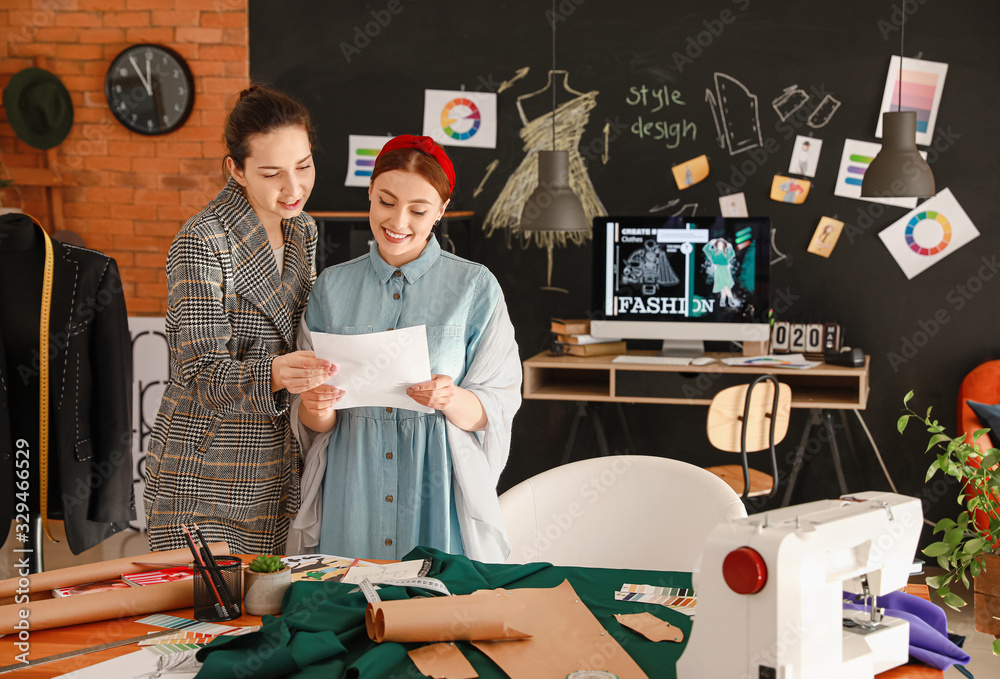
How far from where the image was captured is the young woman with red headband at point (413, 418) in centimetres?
171

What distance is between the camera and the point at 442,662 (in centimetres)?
108

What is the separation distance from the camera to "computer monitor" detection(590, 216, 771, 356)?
12.4ft

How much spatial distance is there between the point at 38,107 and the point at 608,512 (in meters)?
3.86

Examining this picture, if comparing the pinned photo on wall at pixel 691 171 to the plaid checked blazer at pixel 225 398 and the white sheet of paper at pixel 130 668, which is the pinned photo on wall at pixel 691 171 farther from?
the white sheet of paper at pixel 130 668

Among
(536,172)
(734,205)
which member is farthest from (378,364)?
(734,205)

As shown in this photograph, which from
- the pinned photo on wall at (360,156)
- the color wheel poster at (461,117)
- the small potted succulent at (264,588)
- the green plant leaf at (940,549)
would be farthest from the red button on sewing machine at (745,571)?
the pinned photo on wall at (360,156)

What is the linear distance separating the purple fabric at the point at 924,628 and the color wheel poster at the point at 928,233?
10.1 ft

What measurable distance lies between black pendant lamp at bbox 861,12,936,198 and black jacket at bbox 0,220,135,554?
278cm

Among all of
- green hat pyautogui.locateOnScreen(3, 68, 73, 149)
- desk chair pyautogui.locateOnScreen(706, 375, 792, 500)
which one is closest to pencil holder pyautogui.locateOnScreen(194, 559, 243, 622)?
desk chair pyautogui.locateOnScreen(706, 375, 792, 500)

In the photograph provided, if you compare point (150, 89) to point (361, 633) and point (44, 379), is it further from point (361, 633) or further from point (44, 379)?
point (361, 633)

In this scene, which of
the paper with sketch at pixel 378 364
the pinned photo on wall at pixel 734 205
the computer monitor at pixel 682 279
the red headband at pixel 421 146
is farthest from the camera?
the pinned photo on wall at pixel 734 205

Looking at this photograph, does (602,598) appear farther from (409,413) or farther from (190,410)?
(190,410)

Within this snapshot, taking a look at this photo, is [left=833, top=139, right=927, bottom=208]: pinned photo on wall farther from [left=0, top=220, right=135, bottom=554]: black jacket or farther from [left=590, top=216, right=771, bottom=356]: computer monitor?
[left=0, top=220, right=135, bottom=554]: black jacket

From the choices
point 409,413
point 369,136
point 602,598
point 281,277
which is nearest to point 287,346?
point 281,277
